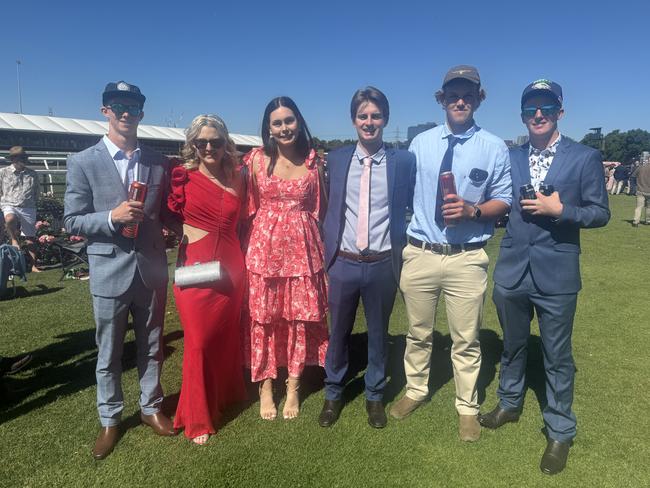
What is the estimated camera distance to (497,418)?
135 inches

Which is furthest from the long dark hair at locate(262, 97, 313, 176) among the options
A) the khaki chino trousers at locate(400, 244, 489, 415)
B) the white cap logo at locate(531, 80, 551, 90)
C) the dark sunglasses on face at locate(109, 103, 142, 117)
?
the white cap logo at locate(531, 80, 551, 90)

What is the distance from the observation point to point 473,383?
3.37 metres

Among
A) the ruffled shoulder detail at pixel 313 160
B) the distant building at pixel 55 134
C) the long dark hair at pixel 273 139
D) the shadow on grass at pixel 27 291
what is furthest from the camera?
the distant building at pixel 55 134

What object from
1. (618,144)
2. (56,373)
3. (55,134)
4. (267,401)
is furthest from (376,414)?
(618,144)

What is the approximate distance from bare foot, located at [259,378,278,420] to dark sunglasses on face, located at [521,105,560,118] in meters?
2.79

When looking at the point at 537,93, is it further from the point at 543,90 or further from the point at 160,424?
the point at 160,424

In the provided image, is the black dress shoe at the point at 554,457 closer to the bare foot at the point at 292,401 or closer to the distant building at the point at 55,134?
the bare foot at the point at 292,401

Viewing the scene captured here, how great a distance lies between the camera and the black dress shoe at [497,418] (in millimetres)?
3426

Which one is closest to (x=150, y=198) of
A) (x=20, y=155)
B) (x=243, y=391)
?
(x=243, y=391)

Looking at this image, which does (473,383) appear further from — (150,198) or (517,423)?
(150,198)

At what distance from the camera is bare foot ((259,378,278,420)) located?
3625 millimetres

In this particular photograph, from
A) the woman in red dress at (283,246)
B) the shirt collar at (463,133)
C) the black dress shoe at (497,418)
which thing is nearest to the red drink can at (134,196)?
the woman in red dress at (283,246)

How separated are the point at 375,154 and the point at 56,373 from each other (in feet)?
12.4

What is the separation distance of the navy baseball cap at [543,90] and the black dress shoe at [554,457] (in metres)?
2.25
